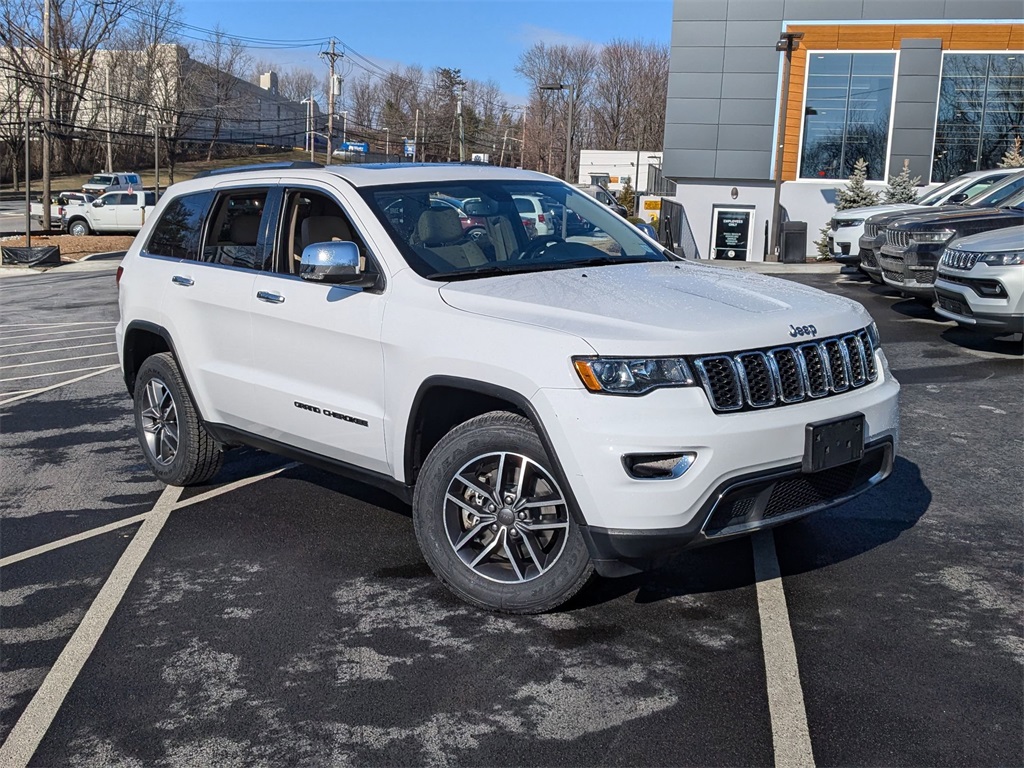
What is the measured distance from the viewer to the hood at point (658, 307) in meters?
3.85

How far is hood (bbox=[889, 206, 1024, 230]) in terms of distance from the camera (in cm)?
1206

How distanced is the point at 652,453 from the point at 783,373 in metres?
0.70

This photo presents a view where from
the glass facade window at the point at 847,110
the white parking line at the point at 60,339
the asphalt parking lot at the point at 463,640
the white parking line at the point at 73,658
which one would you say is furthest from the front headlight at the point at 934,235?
the glass facade window at the point at 847,110

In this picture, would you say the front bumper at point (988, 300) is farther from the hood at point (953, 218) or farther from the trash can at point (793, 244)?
the trash can at point (793, 244)

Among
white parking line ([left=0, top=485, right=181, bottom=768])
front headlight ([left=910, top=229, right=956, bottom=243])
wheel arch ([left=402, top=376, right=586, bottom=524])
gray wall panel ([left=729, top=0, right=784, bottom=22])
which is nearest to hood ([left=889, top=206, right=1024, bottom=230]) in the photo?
front headlight ([left=910, top=229, right=956, bottom=243])

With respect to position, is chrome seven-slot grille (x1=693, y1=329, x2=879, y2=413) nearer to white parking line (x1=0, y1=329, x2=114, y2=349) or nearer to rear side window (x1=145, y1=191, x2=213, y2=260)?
rear side window (x1=145, y1=191, x2=213, y2=260)

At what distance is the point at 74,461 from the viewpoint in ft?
22.8

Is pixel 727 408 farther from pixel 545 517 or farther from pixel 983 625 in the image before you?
pixel 983 625

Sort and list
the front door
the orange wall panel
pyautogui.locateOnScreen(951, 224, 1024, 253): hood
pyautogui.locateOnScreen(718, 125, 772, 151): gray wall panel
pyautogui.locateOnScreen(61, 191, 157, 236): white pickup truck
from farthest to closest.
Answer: pyautogui.locateOnScreen(61, 191, 157, 236): white pickup truck
pyautogui.locateOnScreen(718, 125, 772, 151): gray wall panel
the orange wall panel
pyautogui.locateOnScreen(951, 224, 1024, 253): hood
the front door

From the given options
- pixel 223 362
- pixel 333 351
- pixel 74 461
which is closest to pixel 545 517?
pixel 333 351

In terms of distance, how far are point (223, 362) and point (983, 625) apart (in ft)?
12.9

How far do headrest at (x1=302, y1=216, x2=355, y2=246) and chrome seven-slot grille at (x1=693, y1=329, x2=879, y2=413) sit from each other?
2.24 m

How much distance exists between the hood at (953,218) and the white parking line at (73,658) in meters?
9.81

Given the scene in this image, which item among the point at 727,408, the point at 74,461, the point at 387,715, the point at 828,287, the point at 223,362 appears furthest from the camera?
the point at 828,287
